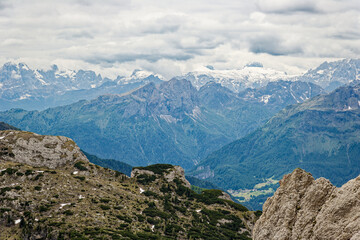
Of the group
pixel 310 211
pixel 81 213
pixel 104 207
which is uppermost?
pixel 310 211

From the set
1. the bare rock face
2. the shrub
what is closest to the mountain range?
the shrub

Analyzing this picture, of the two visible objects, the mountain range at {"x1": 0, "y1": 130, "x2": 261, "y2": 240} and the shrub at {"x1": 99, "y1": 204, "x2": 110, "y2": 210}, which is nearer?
the mountain range at {"x1": 0, "y1": 130, "x2": 261, "y2": 240}

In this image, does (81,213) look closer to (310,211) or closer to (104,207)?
(104,207)

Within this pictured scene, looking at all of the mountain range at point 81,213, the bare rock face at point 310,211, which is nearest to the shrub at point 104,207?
the mountain range at point 81,213

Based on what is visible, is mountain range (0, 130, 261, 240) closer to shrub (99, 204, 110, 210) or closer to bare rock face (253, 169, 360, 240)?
shrub (99, 204, 110, 210)

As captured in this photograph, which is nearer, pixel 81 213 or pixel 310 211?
pixel 310 211

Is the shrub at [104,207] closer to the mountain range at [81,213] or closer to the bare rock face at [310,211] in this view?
the mountain range at [81,213]

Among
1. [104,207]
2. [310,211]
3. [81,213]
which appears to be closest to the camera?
[310,211]

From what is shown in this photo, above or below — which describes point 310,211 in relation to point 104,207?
above

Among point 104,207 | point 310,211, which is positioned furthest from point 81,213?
point 310,211

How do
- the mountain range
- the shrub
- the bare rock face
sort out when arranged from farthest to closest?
the shrub < the mountain range < the bare rock face

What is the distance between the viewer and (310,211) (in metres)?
77.9

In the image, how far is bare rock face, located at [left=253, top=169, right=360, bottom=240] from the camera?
67.2m

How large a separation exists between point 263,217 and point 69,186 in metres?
115
